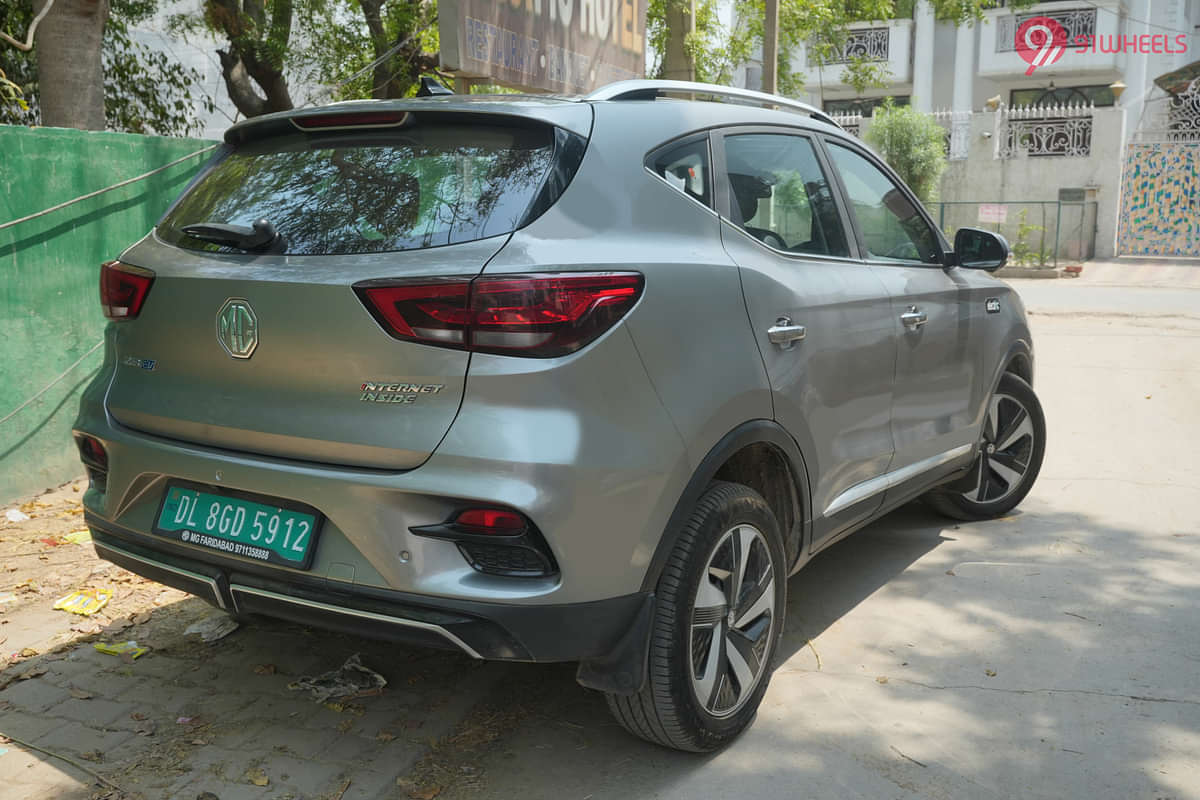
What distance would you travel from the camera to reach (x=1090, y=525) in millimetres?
5355

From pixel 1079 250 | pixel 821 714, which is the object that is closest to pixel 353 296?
pixel 821 714

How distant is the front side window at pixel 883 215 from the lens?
4059 mm

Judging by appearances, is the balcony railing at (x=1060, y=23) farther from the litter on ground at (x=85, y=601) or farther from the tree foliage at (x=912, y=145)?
the litter on ground at (x=85, y=601)

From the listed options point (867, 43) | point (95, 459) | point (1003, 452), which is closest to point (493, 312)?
point (95, 459)

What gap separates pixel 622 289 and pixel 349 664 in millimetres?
1713

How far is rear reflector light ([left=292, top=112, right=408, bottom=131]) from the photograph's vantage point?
2.87m

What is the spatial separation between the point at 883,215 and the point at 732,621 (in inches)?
74.6

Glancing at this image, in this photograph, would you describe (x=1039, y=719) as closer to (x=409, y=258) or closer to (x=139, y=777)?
(x=409, y=258)

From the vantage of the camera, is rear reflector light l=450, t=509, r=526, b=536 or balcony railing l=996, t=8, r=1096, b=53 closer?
rear reflector light l=450, t=509, r=526, b=536

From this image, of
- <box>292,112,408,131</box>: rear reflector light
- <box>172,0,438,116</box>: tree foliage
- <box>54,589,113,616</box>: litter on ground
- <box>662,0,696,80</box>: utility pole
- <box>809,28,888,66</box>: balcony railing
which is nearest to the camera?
<box>292,112,408,131</box>: rear reflector light

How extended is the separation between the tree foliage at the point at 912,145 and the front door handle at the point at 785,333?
23.0 m

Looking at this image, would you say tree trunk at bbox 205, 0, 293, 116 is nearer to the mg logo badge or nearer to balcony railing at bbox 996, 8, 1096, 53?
the mg logo badge

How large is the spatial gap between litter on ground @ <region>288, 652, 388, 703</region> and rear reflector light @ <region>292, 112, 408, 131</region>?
1.68 m

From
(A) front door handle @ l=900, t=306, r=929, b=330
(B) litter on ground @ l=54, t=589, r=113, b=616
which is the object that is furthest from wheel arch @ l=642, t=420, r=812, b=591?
(B) litter on ground @ l=54, t=589, r=113, b=616
